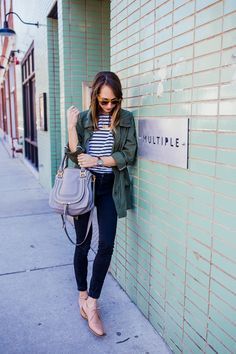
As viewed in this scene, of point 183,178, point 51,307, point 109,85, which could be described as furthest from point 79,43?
point 51,307

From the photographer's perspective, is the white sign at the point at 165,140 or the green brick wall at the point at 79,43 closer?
the white sign at the point at 165,140

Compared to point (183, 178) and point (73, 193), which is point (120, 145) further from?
point (183, 178)

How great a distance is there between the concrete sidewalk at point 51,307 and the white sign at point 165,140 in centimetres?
122

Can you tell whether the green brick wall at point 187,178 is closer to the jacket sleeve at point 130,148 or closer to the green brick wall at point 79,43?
the jacket sleeve at point 130,148

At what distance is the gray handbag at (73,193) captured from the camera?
231 cm

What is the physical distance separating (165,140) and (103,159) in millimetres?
476

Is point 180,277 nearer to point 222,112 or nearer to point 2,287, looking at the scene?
point 222,112

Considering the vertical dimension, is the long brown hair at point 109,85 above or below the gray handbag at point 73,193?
above

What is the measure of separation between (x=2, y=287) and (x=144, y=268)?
1314 mm

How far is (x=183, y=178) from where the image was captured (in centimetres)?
202

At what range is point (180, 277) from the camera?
7.00 feet

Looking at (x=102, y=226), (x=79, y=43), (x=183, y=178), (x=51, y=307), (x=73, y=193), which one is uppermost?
(x=79, y=43)

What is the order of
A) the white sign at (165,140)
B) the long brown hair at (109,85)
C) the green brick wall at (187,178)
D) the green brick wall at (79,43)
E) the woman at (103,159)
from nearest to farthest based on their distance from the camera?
1. the green brick wall at (187,178)
2. the white sign at (165,140)
3. the long brown hair at (109,85)
4. the woman at (103,159)
5. the green brick wall at (79,43)

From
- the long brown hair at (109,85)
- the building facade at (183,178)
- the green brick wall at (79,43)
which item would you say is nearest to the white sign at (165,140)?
the building facade at (183,178)
